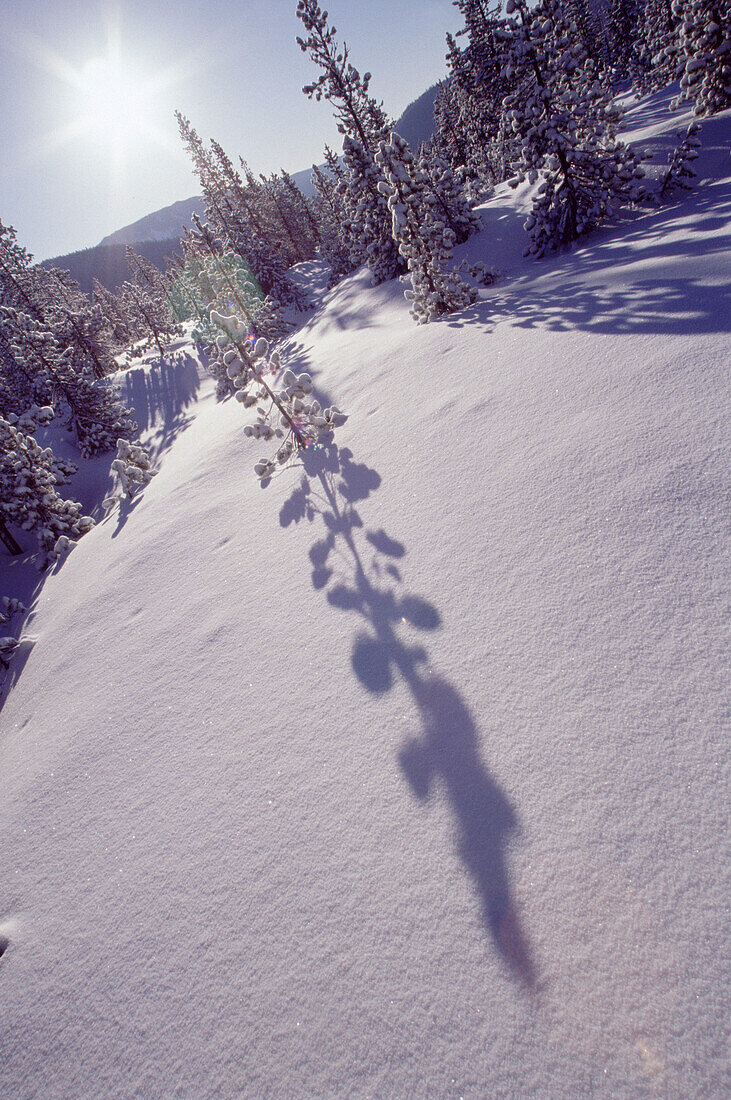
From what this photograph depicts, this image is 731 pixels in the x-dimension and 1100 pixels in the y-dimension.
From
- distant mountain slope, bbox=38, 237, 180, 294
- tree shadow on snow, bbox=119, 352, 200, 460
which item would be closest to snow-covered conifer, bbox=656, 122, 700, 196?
tree shadow on snow, bbox=119, 352, 200, 460

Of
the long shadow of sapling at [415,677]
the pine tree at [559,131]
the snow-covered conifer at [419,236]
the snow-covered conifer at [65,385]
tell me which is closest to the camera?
the long shadow of sapling at [415,677]

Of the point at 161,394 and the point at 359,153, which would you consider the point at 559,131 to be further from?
the point at 161,394

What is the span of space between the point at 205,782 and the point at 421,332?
8422mm

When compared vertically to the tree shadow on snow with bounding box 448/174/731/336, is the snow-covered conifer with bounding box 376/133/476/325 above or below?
above

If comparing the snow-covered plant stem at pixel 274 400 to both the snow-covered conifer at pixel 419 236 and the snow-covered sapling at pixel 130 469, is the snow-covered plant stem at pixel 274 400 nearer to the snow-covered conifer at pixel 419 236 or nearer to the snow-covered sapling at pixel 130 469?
the snow-covered conifer at pixel 419 236

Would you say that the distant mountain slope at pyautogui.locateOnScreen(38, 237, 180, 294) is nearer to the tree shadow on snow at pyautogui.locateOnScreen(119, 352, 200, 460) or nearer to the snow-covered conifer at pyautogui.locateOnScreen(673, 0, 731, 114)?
the tree shadow on snow at pyautogui.locateOnScreen(119, 352, 200, 460)

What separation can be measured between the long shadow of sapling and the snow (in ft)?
0.06

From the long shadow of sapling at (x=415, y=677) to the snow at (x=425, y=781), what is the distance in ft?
0.06

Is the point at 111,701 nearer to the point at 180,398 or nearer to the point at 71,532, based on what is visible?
the point at 71,532

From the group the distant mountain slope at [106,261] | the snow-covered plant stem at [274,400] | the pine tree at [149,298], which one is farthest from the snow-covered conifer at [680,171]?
the distant mountain slope at [106,261]

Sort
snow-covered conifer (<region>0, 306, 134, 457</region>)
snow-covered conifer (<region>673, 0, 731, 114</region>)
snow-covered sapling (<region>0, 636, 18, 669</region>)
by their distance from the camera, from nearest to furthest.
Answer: snow-covered sapling (<region>0, 636, 18, 669</region>)
snow-covered conifer (<region>673, 0, 731, 114</region>)
snow-covered conifer (<region>0, 306, 134, 457</region>)

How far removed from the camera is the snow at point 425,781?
5.80 ft

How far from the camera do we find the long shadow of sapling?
206 centimetres

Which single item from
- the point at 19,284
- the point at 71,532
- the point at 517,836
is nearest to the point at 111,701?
the point at 517,836
